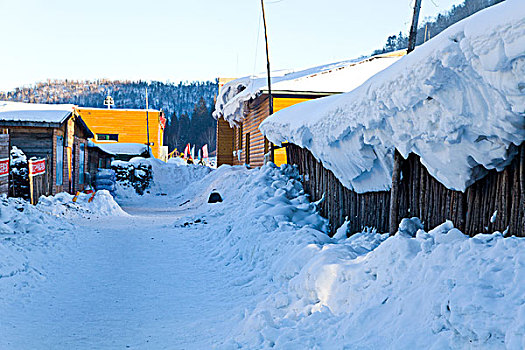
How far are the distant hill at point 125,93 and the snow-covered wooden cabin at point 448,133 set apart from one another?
152074 mm

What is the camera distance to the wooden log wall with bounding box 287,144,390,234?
259 inches

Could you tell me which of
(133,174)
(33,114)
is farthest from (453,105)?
(133,174)

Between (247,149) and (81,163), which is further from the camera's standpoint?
(247,149)

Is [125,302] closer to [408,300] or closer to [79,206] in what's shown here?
[408,300]

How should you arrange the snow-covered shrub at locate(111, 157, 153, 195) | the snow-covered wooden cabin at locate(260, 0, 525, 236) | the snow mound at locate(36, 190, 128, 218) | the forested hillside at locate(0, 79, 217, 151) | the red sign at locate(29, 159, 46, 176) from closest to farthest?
the snow-covered wooden cabin at locate(260, 0, 525, 236), the red sign at locate(29, 159, 46, 176), the snow mound at locate(36, 190, 128, 218), the snow-covered shrub at locate(111, 157, 153, 195), the forested hillside at locate(0, 79, 217, 151)

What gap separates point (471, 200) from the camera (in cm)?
452

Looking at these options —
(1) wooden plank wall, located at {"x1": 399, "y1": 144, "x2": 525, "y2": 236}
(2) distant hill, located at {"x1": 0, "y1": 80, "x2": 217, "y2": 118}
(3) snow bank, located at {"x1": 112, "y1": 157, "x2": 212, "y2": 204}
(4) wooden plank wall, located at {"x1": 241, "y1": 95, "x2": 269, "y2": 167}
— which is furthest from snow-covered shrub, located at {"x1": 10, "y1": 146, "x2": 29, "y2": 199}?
(2) distant hill, located at {"x1": 0, "y1": 80, "x2": 217, "y2": 118}

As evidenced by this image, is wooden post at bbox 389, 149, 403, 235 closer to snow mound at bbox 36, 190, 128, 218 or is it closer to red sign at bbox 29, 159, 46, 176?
snow mound at bbox 36, 190, 128, 218

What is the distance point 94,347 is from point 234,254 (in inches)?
157

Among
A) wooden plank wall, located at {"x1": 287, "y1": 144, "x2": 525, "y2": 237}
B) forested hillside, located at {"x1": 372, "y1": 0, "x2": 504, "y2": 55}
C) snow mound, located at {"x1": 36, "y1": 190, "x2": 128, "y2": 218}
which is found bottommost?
snow mound, located at {"x1": 36, "y1": 190, "x2": 128, "y2": 218}

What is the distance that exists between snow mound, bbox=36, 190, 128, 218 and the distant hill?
142 meters

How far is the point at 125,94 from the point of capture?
6590 inches

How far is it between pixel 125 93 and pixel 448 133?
173767mm

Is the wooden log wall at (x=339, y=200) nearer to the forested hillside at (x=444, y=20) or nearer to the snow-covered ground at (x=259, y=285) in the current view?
the snow-covered ground at (x=259, y=285)
